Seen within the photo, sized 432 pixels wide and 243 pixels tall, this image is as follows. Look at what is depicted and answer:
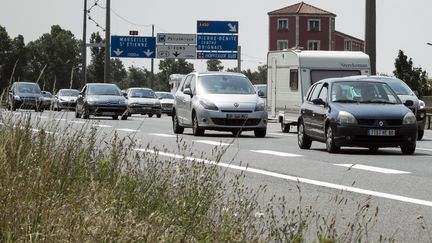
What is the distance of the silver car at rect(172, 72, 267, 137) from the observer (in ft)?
93.6

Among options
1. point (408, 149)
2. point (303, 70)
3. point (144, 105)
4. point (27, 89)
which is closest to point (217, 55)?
point (27, 89)

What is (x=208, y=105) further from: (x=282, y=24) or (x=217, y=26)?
(x=282, y=24)

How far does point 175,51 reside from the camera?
270ft

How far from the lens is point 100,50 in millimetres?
176875

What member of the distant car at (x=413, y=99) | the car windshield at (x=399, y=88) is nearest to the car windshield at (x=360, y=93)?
the distant car at (x=413, y=99)

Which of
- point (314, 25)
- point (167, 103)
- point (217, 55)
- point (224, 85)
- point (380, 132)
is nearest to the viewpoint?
point (380, 132)

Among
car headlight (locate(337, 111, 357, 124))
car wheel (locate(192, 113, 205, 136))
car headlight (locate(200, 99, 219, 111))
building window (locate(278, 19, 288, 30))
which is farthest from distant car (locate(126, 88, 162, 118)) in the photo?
building window (locate(278, 19, 288, 30))

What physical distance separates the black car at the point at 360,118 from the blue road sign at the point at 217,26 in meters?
54.5

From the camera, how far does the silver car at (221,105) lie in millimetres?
28531

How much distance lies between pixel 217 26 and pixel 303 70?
4498 centimetres

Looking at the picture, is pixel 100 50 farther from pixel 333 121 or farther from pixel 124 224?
pixel 124 224

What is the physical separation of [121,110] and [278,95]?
11886mm

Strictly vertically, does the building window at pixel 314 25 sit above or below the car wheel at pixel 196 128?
above

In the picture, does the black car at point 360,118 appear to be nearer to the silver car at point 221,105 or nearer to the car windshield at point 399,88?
the silver car at point 221,105
